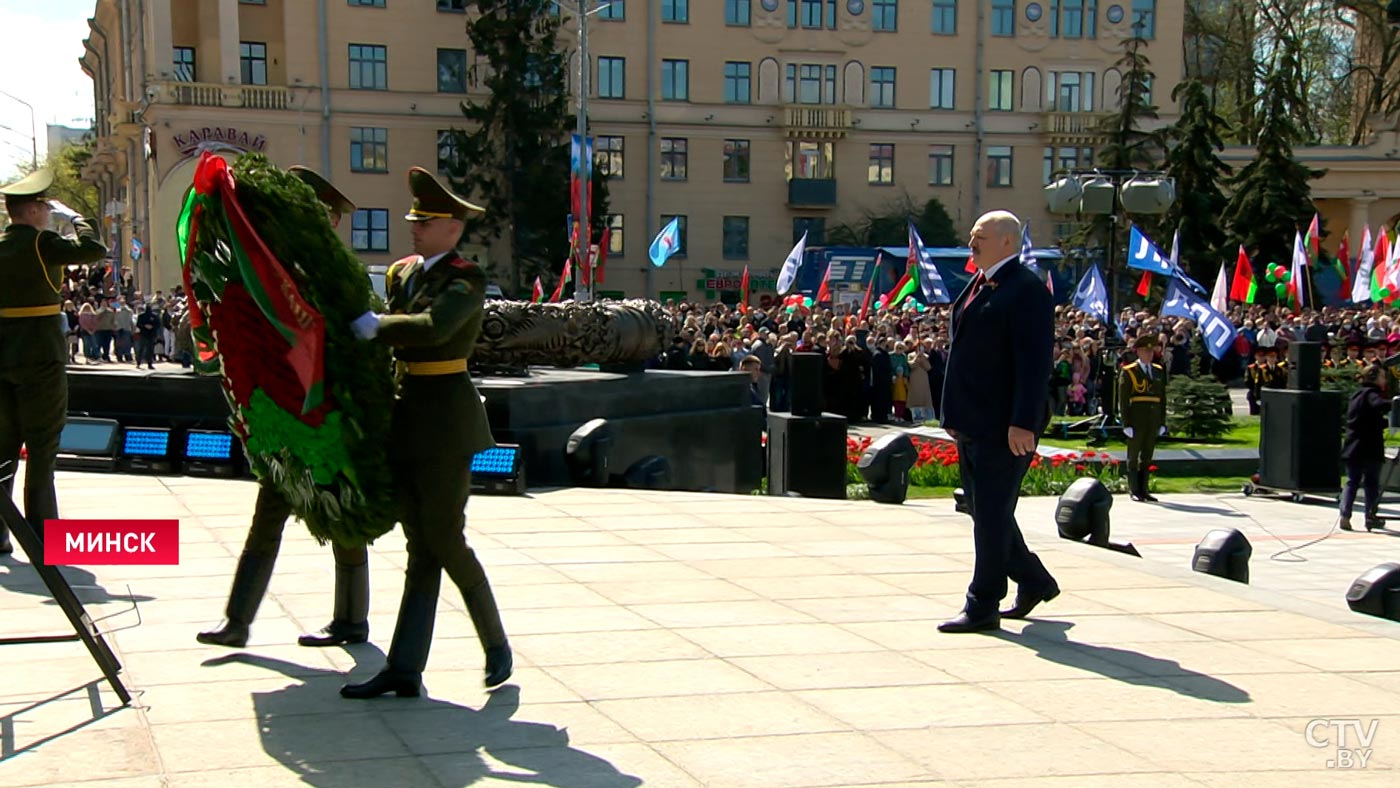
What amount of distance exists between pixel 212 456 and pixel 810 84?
1899 inches

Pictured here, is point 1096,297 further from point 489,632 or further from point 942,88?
point 942,88

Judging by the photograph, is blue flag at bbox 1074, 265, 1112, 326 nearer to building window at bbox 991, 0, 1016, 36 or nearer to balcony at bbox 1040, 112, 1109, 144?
balcony at bbox 1040, 112, 1109, 144

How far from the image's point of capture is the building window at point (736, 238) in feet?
189

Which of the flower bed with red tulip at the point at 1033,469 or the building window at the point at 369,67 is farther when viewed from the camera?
the building window at the point at 369,67

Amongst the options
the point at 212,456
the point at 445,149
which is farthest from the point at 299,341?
the point at 445,149

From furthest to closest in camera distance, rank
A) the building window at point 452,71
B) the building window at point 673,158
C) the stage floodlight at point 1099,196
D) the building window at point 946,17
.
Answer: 1. the building window at point 946,17
2. the building window at point 673,158
3. the building window at point 452,71
4. the stage floodlight at point 1099,196

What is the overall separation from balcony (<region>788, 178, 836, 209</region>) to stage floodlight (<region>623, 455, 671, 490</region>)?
45669mm

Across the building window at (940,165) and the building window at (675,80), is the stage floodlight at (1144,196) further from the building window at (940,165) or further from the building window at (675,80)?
the building window at (940,165)

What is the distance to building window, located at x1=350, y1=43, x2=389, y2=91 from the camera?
2096 inches

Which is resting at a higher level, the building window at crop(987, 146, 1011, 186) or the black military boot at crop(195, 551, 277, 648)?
the building window at crop(987, 146, 1011, 186)

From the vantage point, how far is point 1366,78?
65.5 metres

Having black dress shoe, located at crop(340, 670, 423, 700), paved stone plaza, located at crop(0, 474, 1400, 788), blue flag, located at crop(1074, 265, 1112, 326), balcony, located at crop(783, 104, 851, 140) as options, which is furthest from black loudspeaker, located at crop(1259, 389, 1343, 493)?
balcony, located at crop(783, 104, 851, 140)

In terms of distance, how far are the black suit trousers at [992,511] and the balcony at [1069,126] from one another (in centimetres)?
5416

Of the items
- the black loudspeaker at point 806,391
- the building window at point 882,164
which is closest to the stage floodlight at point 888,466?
the black loudspeaker at point 806,391
